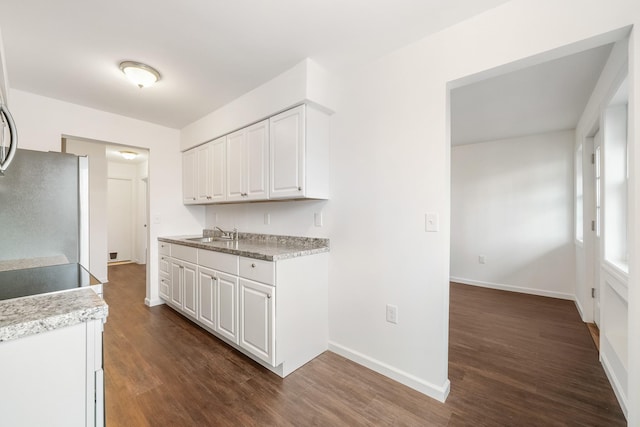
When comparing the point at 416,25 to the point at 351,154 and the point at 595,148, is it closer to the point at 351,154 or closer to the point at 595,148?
the point at 351,154

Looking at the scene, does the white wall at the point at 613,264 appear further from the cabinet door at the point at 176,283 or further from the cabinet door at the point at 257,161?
the cabinet door at the point at 176,283

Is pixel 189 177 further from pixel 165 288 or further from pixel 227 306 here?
pixel 227 306

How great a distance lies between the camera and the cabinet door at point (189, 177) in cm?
358

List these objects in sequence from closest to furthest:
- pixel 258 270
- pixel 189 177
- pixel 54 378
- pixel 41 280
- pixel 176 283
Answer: pixel 54 378
pixel 41 280
pixel 258 270
pixel 176 283
pixel 189 177

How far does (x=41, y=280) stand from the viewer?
3.73ft

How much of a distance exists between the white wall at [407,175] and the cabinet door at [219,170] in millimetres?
1340

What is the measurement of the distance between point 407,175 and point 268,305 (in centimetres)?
137

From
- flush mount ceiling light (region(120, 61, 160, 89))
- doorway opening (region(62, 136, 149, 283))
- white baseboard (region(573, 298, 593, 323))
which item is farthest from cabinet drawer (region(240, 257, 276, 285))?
doorway opening (region(62, 136, 149, 283))

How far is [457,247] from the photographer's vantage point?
15.5ft

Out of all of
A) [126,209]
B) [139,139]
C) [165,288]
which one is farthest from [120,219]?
[165,288]

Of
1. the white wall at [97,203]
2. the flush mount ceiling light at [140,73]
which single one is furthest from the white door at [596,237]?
the white wall at [97,203]

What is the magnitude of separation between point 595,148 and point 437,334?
2908 mm

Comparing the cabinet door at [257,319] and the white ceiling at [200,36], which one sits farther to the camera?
the cabinet door at [257,319]

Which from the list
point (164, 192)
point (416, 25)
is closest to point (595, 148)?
point (416, 25)
